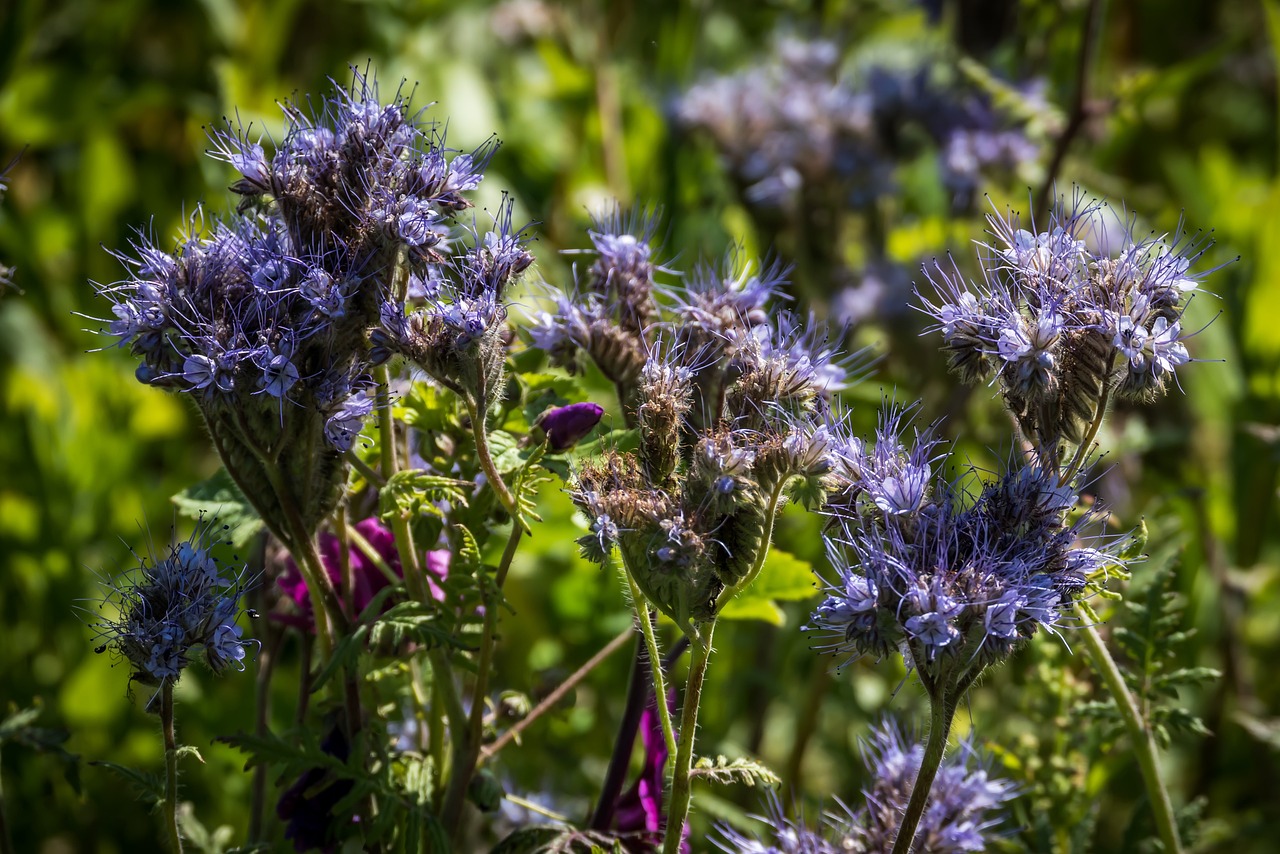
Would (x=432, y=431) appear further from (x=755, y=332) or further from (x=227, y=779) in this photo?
(x=227, y=779)

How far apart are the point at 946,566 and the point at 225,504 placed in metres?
0.84

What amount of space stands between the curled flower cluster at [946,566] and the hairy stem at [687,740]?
0.36 ft

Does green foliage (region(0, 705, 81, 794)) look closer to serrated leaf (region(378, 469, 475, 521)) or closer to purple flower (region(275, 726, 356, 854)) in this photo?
purple flower (region(275, 726, 356, 854))

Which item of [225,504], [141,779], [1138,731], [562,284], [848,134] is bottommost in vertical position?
[141,779]

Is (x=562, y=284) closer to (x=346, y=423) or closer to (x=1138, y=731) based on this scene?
(x=346, y=423)

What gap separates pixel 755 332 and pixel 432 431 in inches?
14.0

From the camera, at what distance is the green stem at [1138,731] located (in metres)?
1.26

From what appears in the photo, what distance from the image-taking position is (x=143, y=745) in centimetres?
219

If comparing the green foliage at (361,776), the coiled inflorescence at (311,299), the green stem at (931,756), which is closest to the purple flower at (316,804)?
the green foliage at (361,776)

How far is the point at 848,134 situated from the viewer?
2.56 m

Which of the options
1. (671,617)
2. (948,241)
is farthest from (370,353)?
(948,241)

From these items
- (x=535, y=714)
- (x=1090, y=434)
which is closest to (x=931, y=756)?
(x=1090, y=434)

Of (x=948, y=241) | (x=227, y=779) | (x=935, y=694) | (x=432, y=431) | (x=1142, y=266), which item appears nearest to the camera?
(x=935, y=694)

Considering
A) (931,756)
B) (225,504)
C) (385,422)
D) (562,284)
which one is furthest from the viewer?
(562,284)
